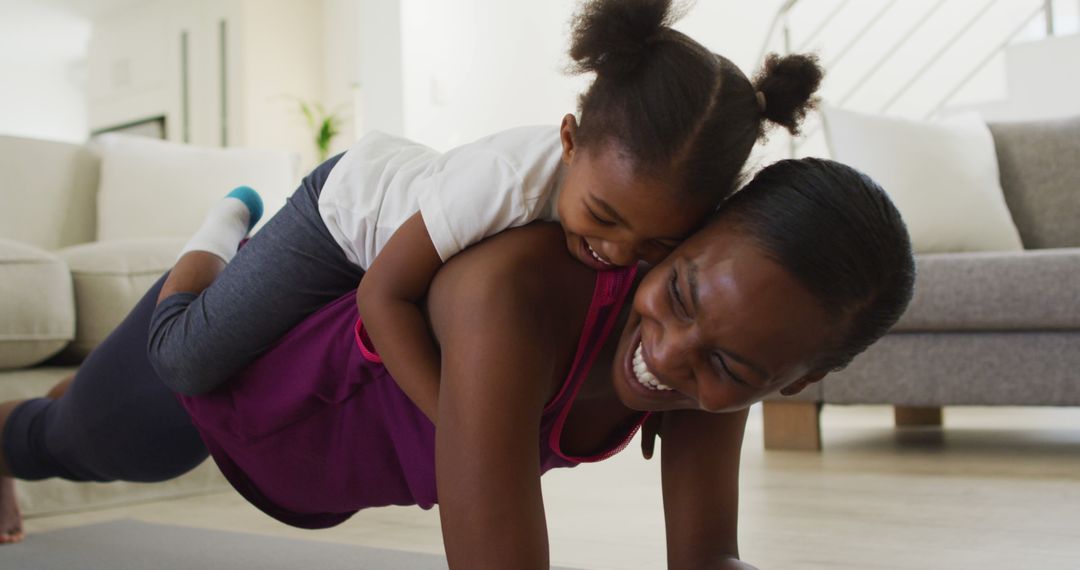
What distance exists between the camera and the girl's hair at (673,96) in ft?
3.03

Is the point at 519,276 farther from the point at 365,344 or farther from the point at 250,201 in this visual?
the point at 250,201

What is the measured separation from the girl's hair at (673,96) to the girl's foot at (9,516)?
54.7 inches

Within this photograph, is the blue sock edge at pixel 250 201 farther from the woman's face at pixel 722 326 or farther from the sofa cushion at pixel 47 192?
the sofa cushion at pixel 47 192

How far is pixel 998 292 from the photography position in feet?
8.02

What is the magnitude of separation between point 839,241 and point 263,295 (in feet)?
2.27

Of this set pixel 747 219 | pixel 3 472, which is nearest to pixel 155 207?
pixel 3 472

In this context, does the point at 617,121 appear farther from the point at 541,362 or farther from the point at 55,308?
the point at 55,308

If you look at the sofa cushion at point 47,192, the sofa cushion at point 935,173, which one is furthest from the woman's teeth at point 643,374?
the sofa cushion at point 47,192

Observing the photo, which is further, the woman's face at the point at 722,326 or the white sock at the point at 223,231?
the white sock at the point at 223,231

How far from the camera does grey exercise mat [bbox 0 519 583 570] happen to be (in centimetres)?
159

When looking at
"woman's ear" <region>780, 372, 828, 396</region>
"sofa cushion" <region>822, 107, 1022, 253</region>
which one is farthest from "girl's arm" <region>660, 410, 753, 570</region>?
"sofa cushion" <region>822, 107, 1022, 253</region>

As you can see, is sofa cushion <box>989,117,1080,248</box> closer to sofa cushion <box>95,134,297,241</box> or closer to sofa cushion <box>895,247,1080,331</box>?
sofa cushion <box>895,247,1080,331</box>

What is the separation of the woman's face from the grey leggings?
1.50ft

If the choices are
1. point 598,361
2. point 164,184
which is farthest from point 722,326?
point 164,184
